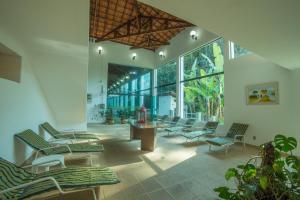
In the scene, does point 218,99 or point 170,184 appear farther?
point 218,99

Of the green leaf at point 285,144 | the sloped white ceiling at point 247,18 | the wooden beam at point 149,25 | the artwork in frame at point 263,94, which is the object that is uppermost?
the wooden beam at point 149,25

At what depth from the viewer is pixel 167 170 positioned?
11.3 feet

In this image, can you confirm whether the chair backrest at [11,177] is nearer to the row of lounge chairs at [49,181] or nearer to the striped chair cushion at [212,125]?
the row of lounge chairs at [49,181]

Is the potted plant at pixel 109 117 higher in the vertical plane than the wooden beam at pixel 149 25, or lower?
lower

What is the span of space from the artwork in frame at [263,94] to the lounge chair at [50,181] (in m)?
5.44

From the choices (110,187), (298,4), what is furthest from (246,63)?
(110,187)

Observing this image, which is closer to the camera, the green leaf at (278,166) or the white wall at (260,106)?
the green leaf at (278,166)

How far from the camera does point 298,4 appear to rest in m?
1.80

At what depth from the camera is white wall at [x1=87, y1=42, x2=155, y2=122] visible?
38.7ft

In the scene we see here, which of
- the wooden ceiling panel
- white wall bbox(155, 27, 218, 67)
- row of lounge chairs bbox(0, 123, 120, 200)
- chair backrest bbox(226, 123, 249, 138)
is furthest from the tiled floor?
the wooden ceiling panel

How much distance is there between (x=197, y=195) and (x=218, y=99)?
598 cm

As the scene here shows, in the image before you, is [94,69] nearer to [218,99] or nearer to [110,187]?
[218,99]

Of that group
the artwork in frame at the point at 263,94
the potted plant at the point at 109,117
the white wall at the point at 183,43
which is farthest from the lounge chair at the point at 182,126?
the potted plant at the point at 109,117

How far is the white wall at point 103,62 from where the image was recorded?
38.7 feet
